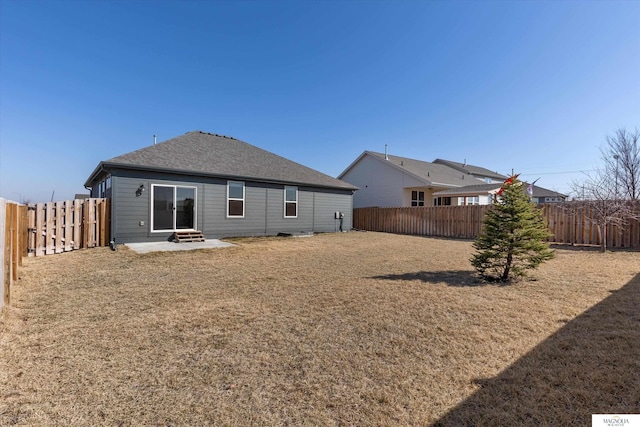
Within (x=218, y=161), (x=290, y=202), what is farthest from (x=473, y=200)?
(x=218, y=161)

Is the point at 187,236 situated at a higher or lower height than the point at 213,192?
lower

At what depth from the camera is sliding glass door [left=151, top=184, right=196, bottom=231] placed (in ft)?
35.3

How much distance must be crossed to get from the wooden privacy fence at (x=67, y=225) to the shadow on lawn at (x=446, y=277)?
9.64 meters

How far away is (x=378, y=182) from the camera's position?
23.4m

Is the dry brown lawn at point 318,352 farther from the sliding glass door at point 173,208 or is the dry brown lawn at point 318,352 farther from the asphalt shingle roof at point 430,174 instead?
the asphalt shingle roof at point 430,174

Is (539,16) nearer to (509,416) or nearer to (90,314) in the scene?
(509,416)

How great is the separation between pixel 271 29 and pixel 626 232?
1628 cm

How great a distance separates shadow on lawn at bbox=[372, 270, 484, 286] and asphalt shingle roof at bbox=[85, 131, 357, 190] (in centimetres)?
889

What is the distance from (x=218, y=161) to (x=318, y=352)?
1179cm

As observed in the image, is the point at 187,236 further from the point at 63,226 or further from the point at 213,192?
the point at 63,226

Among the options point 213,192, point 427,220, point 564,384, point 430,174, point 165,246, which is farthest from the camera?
point 430,174

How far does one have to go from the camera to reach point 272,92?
53.7 feet

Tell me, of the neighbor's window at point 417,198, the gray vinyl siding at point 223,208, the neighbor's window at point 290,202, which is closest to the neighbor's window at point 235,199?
the gray vinyl siding at point 223,208

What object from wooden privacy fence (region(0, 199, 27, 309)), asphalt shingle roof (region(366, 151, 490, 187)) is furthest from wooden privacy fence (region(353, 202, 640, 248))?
wooden privacy fence (region(0, 199, 27, 309))
